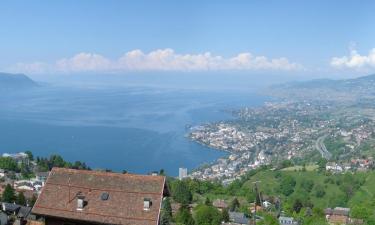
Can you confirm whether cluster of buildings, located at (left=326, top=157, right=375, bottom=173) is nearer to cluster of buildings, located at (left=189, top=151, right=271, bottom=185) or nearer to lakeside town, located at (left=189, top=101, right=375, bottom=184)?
lakeside town, located at (left=189, top=101, right=375, bottom=184)

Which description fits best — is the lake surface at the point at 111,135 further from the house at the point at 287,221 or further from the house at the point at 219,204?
the house at the point at 287,221

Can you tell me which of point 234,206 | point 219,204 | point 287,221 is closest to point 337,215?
point 287,221

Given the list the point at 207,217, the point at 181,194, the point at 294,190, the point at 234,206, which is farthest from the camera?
the point at 294,190

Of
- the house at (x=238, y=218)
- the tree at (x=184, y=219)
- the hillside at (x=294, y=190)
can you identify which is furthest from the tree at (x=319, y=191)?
the tree at (x=184, y=219)

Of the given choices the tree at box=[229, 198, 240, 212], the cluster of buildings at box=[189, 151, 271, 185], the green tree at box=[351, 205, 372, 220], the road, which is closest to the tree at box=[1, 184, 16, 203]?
the tree at box=[229, 198, 240, 212]

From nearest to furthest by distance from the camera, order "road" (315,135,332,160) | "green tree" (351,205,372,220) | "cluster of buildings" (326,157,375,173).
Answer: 1. "green tree" (351,205,372,220)
2. "cluster of buildings" (326,157,375,173)
3. "road" (315,135,332,160)

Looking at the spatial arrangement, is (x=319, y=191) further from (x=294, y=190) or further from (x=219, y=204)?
(x=219, y=204)
